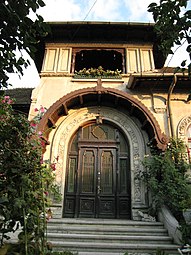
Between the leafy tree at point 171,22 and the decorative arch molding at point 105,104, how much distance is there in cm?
458

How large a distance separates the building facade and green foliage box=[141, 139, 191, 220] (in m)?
0.39

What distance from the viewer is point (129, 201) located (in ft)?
24.1

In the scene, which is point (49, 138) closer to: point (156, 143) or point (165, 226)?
point (156, 143)

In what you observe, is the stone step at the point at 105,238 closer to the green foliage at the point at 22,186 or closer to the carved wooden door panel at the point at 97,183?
the green foliage at the point at 22,186

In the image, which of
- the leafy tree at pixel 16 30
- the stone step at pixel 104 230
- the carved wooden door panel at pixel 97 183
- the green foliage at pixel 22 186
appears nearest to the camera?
the leafy tree at pixel 16 30

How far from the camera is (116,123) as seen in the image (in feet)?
27.0

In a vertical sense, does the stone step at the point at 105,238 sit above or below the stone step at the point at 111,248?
above

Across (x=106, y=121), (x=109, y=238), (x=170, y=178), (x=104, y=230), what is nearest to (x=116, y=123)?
(x=106, y=121)

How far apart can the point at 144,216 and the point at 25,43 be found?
569 centimetres

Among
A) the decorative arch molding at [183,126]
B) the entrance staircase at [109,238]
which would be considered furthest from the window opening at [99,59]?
the entrance staircase at [109,238]

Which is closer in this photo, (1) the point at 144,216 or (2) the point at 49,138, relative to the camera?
(1) the point at 144,216

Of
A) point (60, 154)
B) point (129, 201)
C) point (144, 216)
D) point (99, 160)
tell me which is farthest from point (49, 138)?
point (144, 216)

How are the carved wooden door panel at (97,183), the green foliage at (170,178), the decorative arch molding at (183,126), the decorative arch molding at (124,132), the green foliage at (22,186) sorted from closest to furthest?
the green foliage at (22,186) → the green foliage at (170,178) → the decorative arch molding at (124,132) → the carved wooden door panel at (97,183) → the decorative arch molding at (183,126)

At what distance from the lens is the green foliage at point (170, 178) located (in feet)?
19.4
